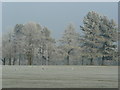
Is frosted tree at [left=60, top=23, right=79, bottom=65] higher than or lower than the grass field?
higher

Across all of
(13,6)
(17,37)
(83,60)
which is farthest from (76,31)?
(13,6)

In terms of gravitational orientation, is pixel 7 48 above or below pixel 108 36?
below

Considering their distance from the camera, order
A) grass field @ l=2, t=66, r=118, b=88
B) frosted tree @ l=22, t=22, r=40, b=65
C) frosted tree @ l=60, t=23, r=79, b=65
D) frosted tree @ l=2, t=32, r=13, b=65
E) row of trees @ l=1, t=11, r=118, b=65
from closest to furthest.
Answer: grass field @ l=2, t=66, r=118, b=88
frosted tree @ l=2, t=32, r=13, b=65
row of trees @ l=1, t=11, r=118, b=65
frosted tree @ l=60, t=23, r=79, b=65
frosted tree @ l=22, t=22, r=40, b=65

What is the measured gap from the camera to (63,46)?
34656mm

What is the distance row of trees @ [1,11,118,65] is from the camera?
112 ft

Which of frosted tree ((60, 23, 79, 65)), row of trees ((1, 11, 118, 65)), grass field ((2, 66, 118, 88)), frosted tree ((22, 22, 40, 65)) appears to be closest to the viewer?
grass field ((2, 66, 118, 88))

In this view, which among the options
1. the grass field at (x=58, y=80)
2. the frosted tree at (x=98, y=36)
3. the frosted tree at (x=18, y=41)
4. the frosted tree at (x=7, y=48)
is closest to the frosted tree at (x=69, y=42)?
the frosted tree at (x=98, y=36)

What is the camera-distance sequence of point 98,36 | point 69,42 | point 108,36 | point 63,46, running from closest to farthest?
point 63,46, point 69,42, point 98,36, point 108,36

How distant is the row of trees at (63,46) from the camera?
34250mm

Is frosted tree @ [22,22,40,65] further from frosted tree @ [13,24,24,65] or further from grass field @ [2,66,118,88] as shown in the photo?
grass field @ [2,66,118,88]

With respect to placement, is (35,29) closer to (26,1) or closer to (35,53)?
(35,53)

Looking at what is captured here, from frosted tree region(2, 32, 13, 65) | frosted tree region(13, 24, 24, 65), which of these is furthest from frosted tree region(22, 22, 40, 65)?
frosted tree region(2, 32, 13, 65)

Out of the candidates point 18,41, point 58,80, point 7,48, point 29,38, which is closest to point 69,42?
point 29,38

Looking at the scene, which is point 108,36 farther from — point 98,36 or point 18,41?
point 18,41
